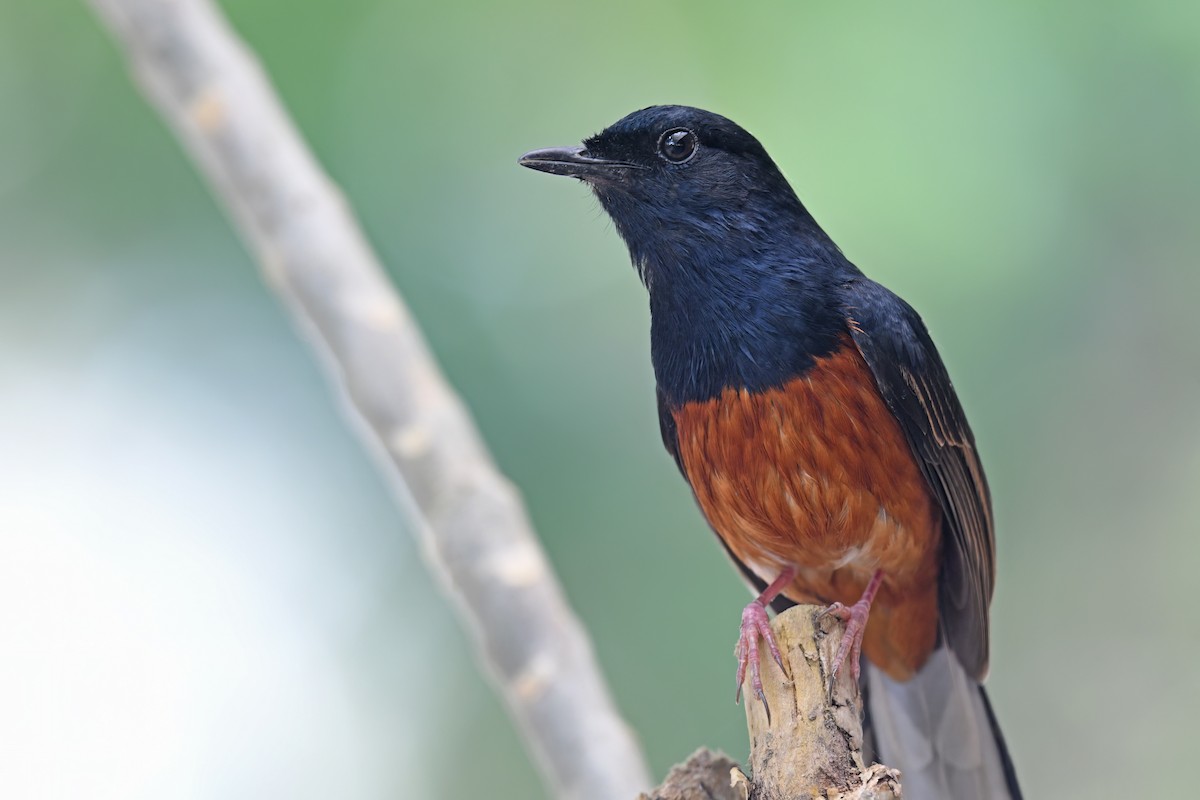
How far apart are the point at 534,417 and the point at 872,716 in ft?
7.13

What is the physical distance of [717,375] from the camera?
120 inches

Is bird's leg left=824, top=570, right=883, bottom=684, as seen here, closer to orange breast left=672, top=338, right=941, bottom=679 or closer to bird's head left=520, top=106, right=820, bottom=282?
orange breast left=672, top=338, right=941, bottom=679

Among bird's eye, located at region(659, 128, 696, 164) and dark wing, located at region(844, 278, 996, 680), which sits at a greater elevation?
bird's eye, located at region(659, 128, 696, 164)

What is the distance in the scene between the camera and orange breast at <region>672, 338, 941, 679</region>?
301 cm

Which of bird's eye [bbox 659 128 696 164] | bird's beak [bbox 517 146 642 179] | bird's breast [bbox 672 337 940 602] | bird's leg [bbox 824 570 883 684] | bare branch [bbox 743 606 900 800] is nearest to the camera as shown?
bare branch [bbox 743 606 900 800]

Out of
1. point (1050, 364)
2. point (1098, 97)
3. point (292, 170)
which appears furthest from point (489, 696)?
point (1098, 97)

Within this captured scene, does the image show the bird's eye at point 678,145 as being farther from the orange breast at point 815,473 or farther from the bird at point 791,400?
the orange breast at point 815,473

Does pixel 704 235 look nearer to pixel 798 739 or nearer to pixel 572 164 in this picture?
pixel 572 164

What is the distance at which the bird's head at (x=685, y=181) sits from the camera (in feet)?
10.5

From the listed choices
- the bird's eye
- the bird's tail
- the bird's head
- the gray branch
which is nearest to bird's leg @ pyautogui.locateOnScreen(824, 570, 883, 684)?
the bird's tail

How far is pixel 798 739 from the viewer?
106 inches

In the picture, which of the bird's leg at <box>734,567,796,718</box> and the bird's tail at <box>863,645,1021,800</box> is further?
the bird's tail at <box>863,645,1021,800</box>

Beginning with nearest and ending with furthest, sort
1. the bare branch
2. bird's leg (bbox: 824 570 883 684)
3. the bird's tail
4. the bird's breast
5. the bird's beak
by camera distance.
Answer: the bare branch → bird's leg (bbox: 824 570 883 684) → the bird's breast → the bird's beak → the bird's tail

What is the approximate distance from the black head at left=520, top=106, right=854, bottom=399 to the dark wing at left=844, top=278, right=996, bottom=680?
107 millimetres
